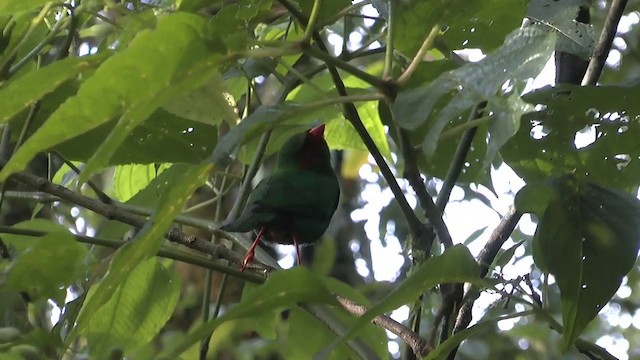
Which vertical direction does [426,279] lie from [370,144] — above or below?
below

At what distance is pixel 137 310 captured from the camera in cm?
121

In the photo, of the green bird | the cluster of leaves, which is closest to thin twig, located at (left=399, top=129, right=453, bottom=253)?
the cluster of leaves

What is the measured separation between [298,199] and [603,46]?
2.77 ft

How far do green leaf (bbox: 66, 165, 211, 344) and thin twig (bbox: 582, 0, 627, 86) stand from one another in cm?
45

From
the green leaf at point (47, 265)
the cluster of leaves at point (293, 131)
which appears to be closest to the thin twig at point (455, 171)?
the cluster of leaves at point (293, 131)

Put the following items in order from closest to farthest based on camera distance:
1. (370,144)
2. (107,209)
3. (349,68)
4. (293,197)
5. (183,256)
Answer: (349,68) < (370,144) < (183,256) < (107,209) < (293,197)

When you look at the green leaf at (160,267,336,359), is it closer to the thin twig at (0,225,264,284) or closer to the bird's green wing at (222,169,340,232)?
the thin twig at (0,225,264,284)

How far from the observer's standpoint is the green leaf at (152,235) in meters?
0.68

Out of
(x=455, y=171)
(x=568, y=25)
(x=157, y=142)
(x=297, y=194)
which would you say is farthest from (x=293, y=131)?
(x=297, y=194)

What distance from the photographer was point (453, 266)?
2.46 ft

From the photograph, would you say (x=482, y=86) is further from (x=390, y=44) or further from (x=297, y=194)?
(x=297, y=194)

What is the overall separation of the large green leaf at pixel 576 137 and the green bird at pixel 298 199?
26.7 inches

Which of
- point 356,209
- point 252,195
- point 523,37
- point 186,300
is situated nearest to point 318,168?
point 252,195

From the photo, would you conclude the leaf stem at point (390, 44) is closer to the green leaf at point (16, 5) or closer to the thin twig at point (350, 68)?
the thin twig at point (350, 68)
